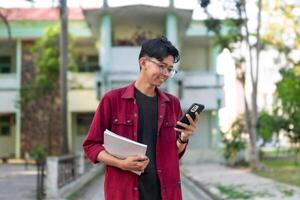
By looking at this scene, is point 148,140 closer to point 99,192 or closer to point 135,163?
point 135,163

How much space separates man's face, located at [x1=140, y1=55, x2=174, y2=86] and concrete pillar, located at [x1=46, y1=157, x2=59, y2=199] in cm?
925

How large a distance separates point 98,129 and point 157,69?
0.49 metres

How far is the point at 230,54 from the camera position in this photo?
22.5 metres

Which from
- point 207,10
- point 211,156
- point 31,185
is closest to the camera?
point 31,185

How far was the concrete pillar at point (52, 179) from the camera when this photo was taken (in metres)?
12.5

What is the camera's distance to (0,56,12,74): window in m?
34.0

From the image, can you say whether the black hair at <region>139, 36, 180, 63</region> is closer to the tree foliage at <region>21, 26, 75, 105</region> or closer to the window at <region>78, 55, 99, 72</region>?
the tree foliage at <region>21, 26, 75, 105</region>

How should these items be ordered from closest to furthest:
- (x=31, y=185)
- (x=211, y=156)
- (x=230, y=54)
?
(x=31, y=185), (x=230, y=54), (x=211, y=156)

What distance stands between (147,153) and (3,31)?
29.5m

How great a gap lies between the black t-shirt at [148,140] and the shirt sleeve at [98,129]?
19 cm

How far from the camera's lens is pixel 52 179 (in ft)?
40.9

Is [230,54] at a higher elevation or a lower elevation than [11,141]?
higher

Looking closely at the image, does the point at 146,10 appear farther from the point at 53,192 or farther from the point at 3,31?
the point at 53,192

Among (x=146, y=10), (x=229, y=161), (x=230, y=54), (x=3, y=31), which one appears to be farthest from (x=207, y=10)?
(x=3, y=31)
